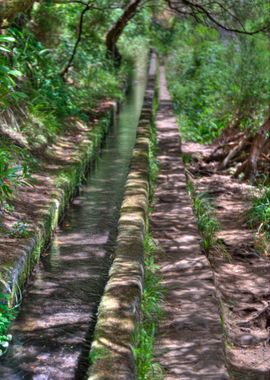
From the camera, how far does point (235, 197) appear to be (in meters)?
9.38

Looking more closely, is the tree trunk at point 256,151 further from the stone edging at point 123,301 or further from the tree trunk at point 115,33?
the tree trunk at point 115,33

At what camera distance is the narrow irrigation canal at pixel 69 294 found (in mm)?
4527

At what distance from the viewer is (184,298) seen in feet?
16.8

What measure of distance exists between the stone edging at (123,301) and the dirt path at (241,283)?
93cm

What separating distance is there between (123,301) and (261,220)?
12.6ft

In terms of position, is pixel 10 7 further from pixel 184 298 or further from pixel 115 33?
pixel 115 33

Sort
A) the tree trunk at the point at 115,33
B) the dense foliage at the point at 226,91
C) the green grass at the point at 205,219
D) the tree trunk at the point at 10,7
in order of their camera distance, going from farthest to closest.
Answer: the tree trunk at the point at 115,33
the dense foliage at the point at 226,91
the green grass at the point at 205,219
the tree trunk at the point at 10,7

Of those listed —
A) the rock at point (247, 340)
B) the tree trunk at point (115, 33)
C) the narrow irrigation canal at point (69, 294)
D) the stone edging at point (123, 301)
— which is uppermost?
the tree trunk at point (115, 33)

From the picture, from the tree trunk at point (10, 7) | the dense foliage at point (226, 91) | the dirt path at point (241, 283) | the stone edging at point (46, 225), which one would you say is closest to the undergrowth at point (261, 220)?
the dirt path at point (241, 283)

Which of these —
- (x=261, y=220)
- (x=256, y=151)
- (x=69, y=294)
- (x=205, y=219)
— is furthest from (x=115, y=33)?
(x=69, y=294)

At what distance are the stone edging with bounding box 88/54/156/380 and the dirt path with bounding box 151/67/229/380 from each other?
327mm

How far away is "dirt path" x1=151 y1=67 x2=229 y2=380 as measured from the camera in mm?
4129

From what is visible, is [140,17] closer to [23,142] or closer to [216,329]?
[23,142]

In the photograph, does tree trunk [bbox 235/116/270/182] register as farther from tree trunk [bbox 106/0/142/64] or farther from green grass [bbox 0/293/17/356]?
tree trunk [bbox 106/0/142/64]
